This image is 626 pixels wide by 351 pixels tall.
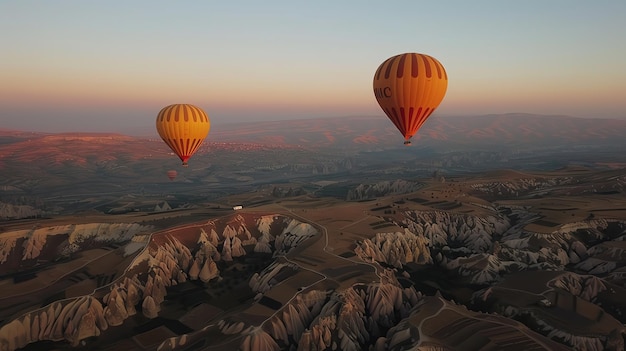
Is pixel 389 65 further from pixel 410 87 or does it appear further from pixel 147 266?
pixel 147 266

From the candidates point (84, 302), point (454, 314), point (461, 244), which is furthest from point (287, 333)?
point (461, 244)

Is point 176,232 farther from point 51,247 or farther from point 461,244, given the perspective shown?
point 461,244

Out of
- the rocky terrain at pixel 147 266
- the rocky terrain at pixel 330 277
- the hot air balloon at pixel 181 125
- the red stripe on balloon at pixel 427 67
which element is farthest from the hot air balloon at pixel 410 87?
the rocky terrain at pixel 147 266

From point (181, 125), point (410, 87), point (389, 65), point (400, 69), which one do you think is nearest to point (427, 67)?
point (410, 87)

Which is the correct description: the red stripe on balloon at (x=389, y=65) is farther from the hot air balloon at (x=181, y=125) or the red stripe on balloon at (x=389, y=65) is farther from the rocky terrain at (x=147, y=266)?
the rocky terrain at (x=147, y=266)

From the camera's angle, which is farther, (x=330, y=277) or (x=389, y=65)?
(x=330, y=277)

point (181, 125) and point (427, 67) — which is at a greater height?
point (427, 67)

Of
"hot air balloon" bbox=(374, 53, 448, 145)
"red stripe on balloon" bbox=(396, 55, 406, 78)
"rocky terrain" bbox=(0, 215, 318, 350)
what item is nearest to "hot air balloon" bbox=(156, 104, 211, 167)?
"rocky terrain" bbox=(0, 215, 318, 350)
